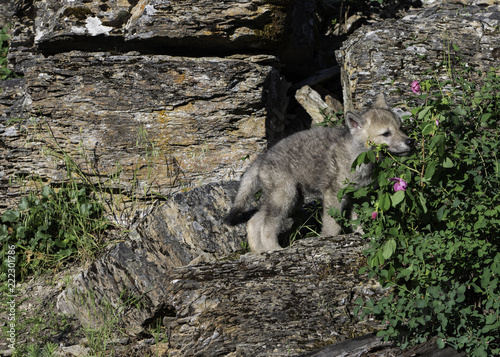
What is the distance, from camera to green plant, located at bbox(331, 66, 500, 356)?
2.91 meters

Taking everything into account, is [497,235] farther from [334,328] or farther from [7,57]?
[7,57]

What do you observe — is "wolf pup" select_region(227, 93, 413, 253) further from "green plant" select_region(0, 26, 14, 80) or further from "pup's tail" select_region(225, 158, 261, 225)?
"green plant" select_region(0, 26, 14, 80)

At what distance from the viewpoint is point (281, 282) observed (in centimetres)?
386

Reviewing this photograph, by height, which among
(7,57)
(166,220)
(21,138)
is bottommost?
(166,220)

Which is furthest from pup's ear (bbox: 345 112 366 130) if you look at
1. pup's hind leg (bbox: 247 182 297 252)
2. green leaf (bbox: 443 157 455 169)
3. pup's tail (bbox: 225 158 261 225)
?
green leaf (bbox: 443 157 455 169)

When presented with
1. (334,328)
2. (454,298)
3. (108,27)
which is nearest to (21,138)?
(108,27)

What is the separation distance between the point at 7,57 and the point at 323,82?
4434 mm

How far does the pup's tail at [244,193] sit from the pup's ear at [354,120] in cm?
94

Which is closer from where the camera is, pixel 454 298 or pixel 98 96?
pixel 454 298

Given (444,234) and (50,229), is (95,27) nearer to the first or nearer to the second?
(50,229)

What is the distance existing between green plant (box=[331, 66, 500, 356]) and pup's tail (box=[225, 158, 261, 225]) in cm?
177

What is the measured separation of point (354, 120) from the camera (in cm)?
497

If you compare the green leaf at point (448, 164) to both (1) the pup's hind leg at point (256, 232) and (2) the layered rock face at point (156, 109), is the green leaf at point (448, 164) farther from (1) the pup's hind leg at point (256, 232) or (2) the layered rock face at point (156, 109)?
(2) the layered rock face at point (156, 109)

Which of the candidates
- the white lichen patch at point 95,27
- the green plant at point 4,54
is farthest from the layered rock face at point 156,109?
the green plant at point 4,54
